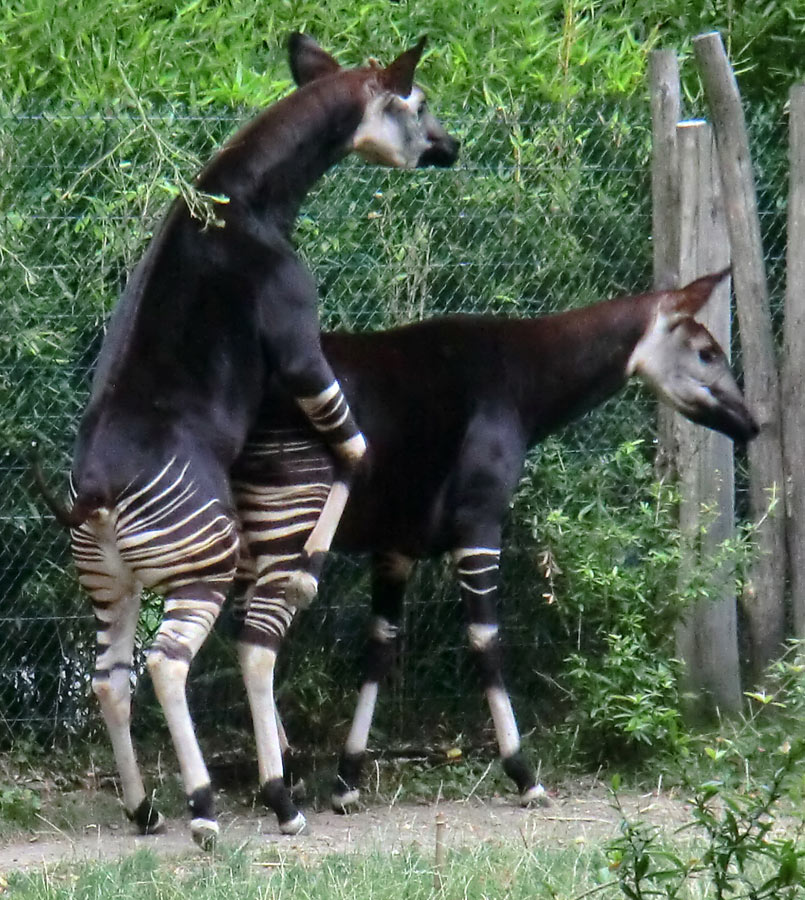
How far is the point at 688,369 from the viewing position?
18.9ft

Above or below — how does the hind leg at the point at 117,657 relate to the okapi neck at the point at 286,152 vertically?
below

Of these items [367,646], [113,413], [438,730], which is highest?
[113,413]

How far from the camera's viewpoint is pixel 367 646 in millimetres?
5660

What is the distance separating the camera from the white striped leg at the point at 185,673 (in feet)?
14.7

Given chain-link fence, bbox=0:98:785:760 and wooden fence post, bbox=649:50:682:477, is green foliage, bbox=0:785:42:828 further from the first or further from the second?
wooden fence post, bbox=649:50:682:477

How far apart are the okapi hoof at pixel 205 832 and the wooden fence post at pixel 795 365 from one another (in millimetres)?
2668

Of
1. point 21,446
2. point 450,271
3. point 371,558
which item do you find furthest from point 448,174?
point 21,446

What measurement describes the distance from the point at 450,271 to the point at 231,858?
264 centimetres

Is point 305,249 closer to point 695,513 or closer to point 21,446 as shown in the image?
point 21,446

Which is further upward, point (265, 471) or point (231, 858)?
point (265, 471)

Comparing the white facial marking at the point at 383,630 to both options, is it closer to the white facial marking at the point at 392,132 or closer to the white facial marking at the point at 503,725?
the white facial marking at the point at 503,725

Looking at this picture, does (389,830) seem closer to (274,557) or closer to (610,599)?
(274,557)

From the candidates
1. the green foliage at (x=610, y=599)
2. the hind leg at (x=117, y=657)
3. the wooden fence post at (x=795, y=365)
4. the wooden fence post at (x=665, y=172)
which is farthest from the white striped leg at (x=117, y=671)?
the wooden fence post at (x=795, y=365)

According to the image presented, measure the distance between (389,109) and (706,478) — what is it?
2.06 metres
